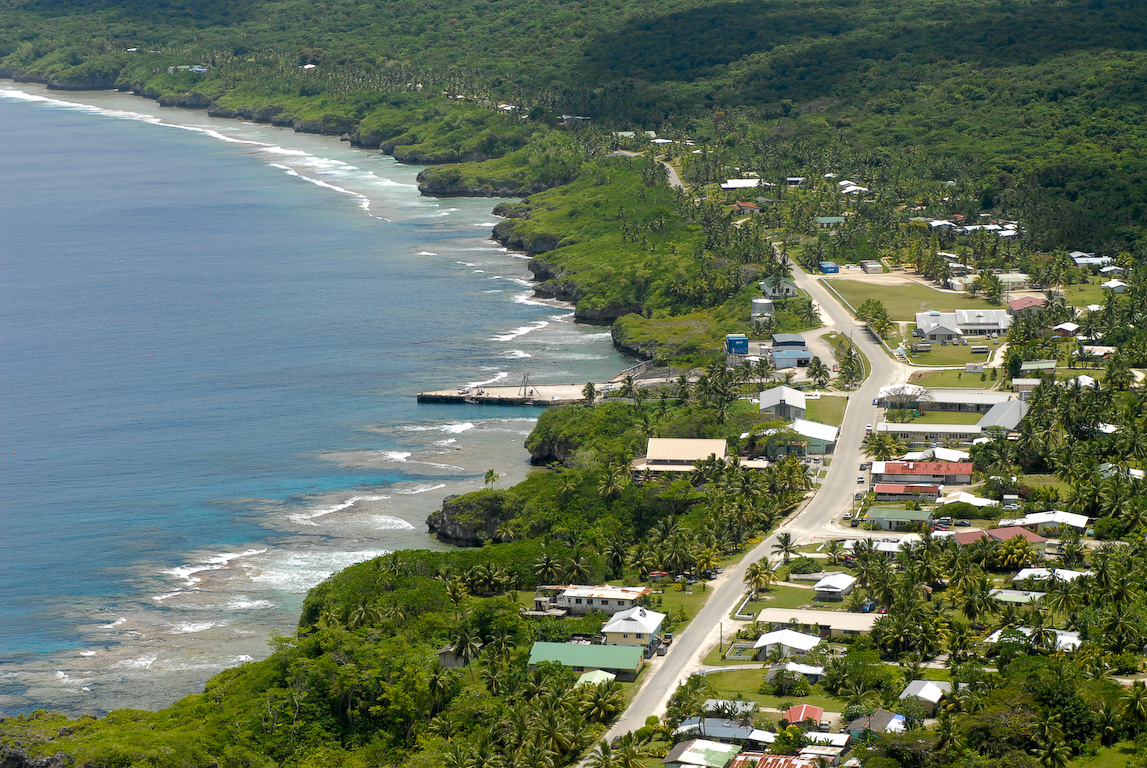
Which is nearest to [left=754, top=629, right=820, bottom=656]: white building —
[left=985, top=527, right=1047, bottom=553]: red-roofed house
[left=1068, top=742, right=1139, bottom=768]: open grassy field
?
[left=1068, top=742, right=1139, bottom=768]: open grassy field

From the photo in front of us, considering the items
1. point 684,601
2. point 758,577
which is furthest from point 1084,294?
point 684,601

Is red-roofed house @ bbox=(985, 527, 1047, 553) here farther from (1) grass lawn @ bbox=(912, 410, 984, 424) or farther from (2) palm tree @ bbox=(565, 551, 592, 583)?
(2) palm tree @ bbox=(565, 551, 592, 583)

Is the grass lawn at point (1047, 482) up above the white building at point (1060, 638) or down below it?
above

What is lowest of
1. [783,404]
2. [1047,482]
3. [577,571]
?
[577,571]

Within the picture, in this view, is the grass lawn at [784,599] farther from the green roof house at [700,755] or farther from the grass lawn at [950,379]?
the grass lawn at [950,379]

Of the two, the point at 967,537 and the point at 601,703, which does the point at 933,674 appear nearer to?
the point at 601,703

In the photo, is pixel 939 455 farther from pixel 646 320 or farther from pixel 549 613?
pixel 646 320

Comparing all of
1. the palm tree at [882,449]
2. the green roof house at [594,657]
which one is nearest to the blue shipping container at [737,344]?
the palm tree at [882,449]
